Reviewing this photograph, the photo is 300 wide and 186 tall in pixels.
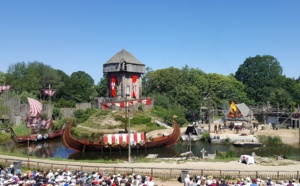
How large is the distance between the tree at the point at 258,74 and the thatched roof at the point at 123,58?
4005 centimetres

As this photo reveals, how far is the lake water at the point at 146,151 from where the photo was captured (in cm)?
3840

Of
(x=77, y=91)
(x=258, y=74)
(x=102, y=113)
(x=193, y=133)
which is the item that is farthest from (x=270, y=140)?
(x=258, y=74)

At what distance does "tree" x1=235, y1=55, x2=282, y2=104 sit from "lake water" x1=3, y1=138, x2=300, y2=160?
162ft

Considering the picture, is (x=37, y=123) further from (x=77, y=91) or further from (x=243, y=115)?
(x=243, y=115)

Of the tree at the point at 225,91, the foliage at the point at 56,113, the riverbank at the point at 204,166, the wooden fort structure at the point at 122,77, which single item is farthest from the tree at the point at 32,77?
the riverbank at the point at 204,166

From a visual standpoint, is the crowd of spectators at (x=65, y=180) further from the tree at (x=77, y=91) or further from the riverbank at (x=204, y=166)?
the tree at (x=77, y=91)

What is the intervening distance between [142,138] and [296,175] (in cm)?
2090

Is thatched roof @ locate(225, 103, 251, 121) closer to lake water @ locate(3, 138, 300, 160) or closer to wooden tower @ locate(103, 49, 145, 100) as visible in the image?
lake water @ locate(3, 138, 300, 160)

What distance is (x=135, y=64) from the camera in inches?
2618

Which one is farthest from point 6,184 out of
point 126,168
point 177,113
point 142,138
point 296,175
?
point 177,113

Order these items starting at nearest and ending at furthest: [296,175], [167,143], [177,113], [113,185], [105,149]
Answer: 1. [113,185]
2. [296,175]
3. [105,149]
4. [167,143]
5. [177,113]

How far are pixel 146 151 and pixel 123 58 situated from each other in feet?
A: 95.0

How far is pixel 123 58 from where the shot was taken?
2579 inches

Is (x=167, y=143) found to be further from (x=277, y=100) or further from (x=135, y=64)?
(x=277, y=100)
